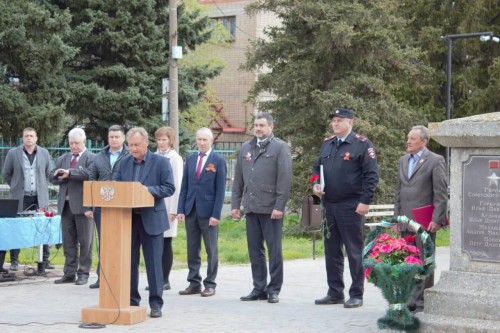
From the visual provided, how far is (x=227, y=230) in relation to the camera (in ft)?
74.4

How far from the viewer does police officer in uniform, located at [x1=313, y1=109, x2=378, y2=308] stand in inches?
407

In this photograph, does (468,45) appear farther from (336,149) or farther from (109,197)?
(109,197)

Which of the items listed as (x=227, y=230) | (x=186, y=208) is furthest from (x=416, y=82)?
(x=186, y=208)

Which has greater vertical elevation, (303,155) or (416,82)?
(416,82)

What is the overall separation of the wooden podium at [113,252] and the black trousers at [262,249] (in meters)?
2.06

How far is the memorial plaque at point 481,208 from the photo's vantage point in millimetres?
8469

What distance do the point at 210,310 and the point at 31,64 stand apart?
1422 cm

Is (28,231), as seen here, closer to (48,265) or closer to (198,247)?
(48,265)

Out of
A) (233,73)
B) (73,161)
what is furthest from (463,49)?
(73,161)

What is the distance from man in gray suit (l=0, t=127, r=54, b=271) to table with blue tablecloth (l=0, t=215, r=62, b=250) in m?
0.95

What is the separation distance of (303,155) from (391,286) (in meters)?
14.4

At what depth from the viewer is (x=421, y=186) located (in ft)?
31.9

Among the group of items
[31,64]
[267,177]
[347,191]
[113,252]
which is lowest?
[113,252]

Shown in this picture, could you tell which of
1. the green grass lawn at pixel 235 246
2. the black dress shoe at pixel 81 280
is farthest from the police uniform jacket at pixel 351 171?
the green grass lawn at pixel 235 246
